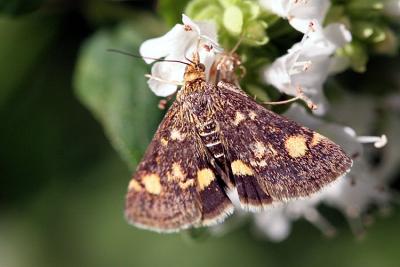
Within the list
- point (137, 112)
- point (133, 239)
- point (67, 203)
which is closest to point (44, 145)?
point (67, 203)

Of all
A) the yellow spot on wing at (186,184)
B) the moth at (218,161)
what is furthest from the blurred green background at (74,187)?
the yellow spot on wing at (186,184)

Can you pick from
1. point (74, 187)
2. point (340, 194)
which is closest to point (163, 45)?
point (340, 194)

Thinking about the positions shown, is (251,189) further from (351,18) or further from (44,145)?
(44,145)

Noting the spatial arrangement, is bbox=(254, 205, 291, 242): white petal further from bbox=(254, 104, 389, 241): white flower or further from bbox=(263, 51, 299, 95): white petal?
bbox=(263, 51, 299, 95): white petal

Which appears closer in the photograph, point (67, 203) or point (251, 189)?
point (251, 189)

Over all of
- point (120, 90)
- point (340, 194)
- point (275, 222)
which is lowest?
point (275, 222)

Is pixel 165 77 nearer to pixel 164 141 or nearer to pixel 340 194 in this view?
pixel 164 141

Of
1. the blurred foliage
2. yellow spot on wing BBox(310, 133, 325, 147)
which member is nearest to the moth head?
yellow spot on wing BBox(310, 133, 325, 147)
